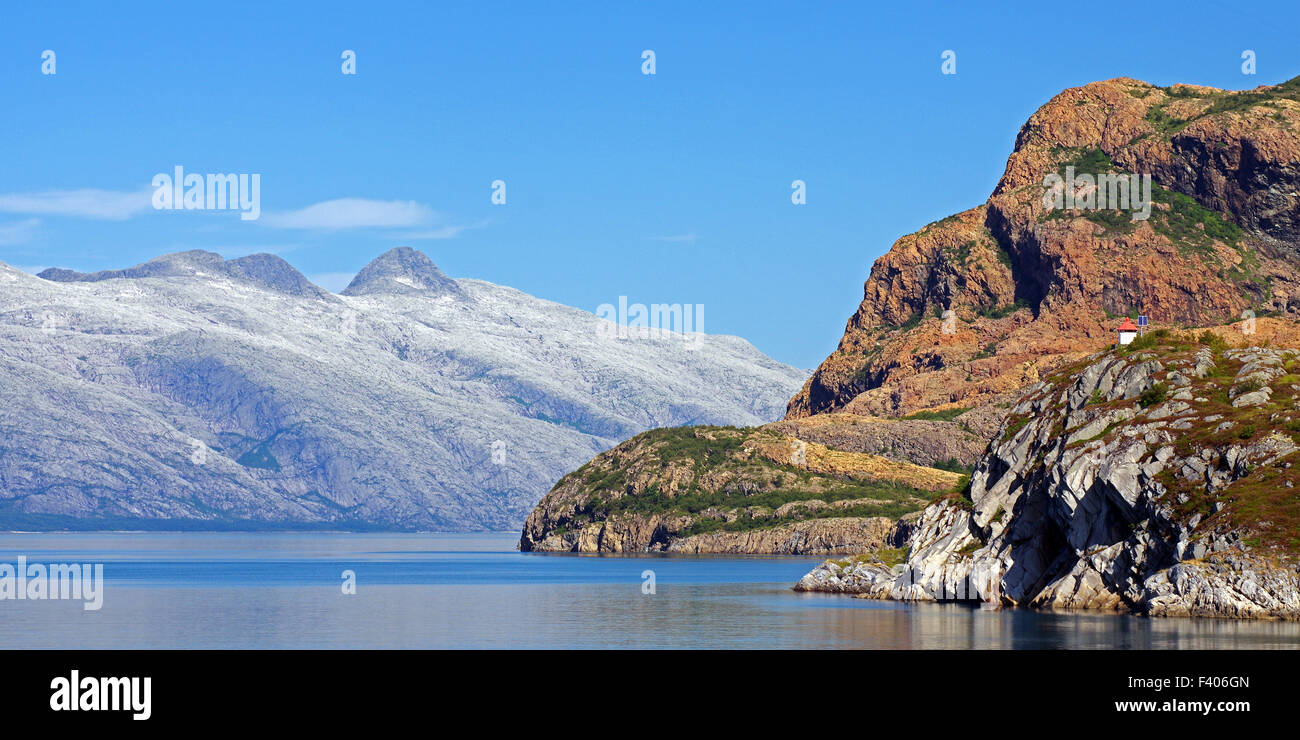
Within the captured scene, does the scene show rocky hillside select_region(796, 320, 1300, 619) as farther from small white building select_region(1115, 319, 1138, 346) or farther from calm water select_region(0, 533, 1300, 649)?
calm water select_region(0, 533, 1300, 649)

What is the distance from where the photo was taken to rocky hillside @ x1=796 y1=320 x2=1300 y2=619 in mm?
107438

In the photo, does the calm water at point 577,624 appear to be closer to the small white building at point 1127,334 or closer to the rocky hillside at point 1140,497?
the rocky hillside at point 1140,497

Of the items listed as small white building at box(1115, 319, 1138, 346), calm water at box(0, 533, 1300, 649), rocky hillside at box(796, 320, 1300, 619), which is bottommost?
calm water at box(0, 533, 1300, 649)

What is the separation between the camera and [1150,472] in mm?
117562

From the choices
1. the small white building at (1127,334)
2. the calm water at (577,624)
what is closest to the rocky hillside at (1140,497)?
the small white building at (1127,334)

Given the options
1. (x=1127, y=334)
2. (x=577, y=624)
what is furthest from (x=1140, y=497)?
(x=577, y=624)

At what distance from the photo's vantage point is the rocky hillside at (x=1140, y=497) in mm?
107438

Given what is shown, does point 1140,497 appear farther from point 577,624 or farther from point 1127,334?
point 577,624

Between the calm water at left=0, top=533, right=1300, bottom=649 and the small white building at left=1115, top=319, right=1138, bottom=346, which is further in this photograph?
the small white building at left=1115, top=319, right=1138, bottom=346

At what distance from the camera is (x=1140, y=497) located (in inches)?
4626

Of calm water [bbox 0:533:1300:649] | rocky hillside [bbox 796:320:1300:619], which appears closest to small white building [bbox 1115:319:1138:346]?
rocky hillside [bbox 796:320:1300:619]
